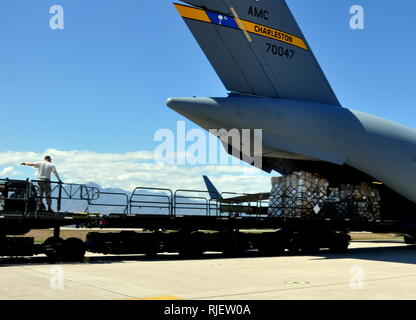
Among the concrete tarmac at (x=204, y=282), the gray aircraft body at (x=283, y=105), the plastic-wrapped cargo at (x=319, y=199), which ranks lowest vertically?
the concrete tarmac at (x=204, y=282)

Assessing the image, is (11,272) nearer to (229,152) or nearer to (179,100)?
(179,100)

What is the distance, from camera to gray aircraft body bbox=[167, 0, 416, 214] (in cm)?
1753

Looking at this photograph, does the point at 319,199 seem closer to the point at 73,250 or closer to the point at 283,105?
the point at 283,105

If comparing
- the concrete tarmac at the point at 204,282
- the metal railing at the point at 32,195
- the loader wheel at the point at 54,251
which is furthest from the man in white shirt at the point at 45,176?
the concrete tarmac at the point at 204,282

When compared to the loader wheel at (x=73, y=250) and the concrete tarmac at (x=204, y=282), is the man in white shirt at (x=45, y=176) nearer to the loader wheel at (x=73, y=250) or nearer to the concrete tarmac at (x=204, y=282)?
the loader wheel at (x=73, y=250)

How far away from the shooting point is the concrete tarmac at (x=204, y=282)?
854 cm

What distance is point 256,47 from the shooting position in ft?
59.7

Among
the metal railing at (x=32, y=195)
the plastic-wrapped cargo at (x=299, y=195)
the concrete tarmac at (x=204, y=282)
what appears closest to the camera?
the concrete tarmac at (x=204, y=282)

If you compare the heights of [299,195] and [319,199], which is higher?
[299,195]

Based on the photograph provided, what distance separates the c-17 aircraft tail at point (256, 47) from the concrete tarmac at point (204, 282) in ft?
24.8

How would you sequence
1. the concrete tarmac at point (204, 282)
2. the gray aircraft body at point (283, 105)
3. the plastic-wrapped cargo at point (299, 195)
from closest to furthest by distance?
the concrete tarmac at point (204, 282)
the gray aircraft body at point (283, 105)
the plastic-wrapped cargo at point (299, 195)

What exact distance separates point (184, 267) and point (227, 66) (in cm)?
822

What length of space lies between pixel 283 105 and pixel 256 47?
2.54 meters


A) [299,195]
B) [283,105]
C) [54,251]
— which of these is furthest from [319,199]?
[54,251]
